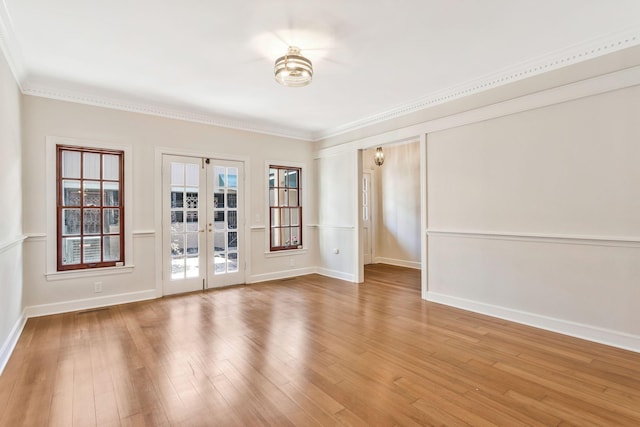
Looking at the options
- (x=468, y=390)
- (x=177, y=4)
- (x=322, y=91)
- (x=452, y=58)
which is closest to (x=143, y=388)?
(x=468, y=390)

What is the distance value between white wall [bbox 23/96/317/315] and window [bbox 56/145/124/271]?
143mm

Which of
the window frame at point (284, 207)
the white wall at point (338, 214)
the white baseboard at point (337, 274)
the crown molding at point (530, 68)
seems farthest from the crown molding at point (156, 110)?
the white baseboard at point (337, 274)

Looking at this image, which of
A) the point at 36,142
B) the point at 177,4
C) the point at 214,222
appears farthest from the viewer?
the point at 214,222

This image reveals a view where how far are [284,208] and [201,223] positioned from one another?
166 centimetres

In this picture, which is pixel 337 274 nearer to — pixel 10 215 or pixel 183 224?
pixel 183 224

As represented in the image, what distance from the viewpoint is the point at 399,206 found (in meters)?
7.52

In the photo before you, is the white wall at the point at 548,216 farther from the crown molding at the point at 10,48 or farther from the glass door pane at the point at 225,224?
the crown molding at the point at 10,48

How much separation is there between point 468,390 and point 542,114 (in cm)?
291

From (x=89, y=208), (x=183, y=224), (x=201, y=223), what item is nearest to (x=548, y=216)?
(x=201, y=223)

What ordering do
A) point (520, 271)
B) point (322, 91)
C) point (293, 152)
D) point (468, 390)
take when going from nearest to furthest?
1. point (468, 390)
2. point (520, 271)
3. point (322, 91)
4. point (293, 152)

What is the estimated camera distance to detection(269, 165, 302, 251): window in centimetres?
612

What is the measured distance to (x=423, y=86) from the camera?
4.10 m

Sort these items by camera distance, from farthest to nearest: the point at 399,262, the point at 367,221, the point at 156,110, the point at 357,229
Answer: the point at 367,221 → the point at 399,262 → the point at 357,229 → the point at 156,110

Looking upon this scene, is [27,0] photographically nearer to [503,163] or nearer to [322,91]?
[322,91]
